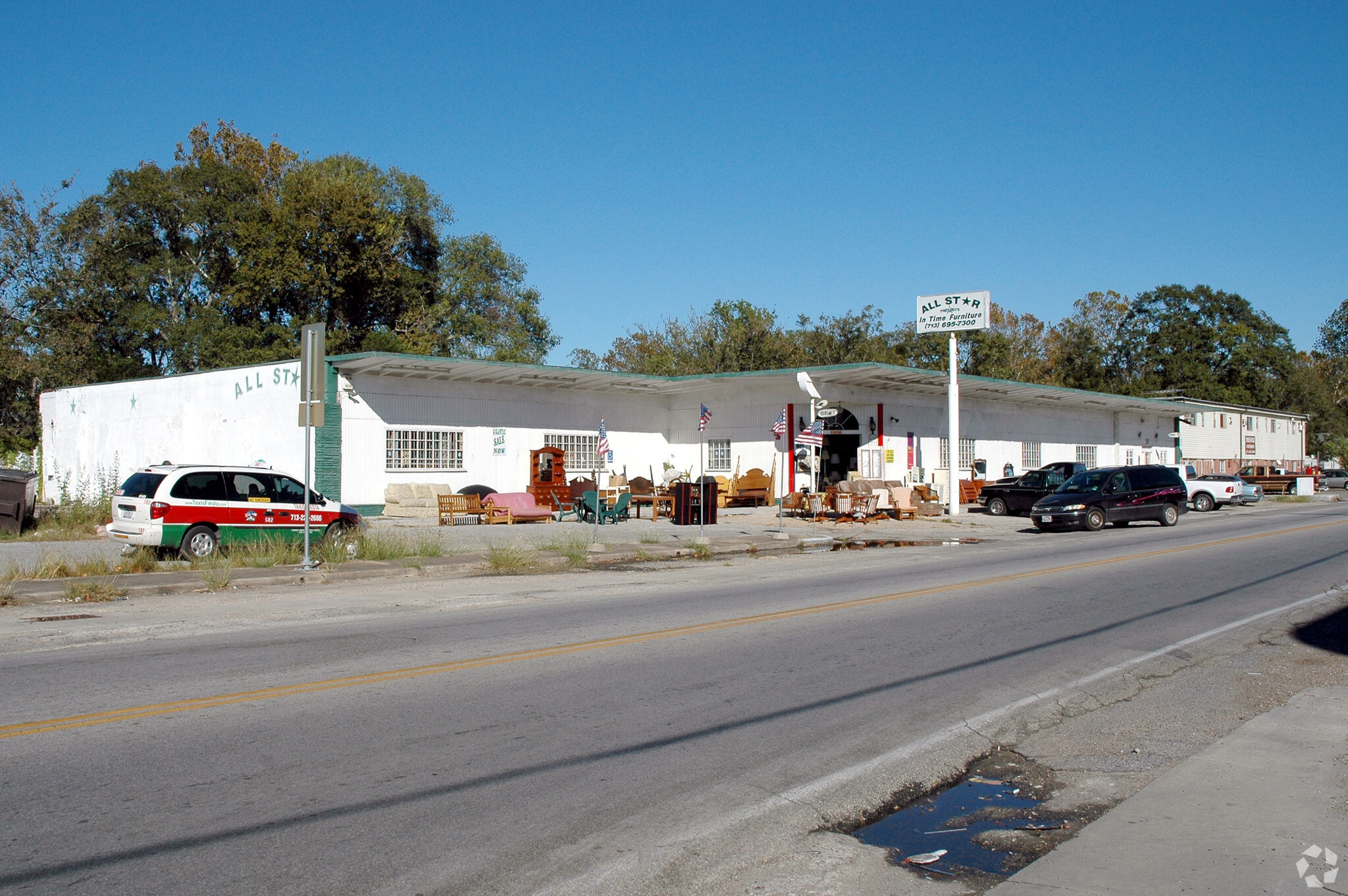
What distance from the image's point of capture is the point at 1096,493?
1094 inches

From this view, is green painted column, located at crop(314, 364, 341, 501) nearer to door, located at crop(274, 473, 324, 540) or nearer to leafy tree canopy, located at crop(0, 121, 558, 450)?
door, located at crop(274, 473, 324, 540)

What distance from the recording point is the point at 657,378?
34.3m

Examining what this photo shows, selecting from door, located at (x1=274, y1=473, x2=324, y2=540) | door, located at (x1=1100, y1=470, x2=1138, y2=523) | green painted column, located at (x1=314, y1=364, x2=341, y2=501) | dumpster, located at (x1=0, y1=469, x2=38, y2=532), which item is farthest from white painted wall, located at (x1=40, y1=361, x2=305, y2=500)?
door, located at (x1=1100, y1=470, x2=1138, y2=523)

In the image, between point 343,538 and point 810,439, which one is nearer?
point 343,538

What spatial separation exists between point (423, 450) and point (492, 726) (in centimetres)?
2396

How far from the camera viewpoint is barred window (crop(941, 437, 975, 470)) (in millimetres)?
→ 38438

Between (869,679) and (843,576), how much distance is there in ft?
26.2

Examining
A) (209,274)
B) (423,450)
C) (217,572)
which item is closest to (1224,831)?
(217,572)

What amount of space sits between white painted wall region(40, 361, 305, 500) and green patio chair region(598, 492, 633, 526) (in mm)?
8204

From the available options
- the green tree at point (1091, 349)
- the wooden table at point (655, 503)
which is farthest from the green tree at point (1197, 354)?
the wooden table at point (655, 503)

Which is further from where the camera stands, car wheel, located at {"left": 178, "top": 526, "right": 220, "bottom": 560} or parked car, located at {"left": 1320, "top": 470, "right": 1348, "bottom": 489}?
parked car, located at {"left": 1320, "top": 470, "right": 1348, "bottom": 489}

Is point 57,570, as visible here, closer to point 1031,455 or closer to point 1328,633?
point 1328,633

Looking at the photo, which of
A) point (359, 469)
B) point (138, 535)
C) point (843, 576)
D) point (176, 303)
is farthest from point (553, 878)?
point (176, 303)

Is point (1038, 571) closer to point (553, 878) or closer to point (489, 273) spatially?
point (553, 878)
